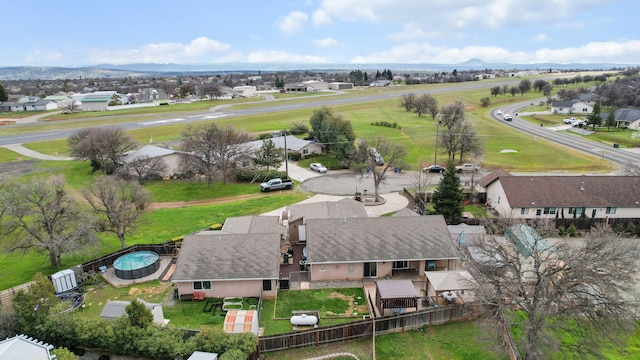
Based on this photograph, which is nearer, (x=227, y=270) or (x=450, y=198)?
(x=227, y=270)

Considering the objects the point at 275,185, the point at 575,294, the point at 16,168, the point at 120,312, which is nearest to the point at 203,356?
the point at 120,312

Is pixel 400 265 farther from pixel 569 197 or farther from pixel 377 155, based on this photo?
pixel 377 155

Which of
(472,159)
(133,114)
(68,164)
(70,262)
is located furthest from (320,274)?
(133,114)

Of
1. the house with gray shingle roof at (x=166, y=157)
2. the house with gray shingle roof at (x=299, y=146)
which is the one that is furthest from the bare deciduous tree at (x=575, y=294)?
the house with gray shingle roof at (x=299, y=146)

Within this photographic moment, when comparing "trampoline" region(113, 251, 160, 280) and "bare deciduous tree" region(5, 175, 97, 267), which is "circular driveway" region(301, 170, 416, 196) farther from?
"bare deciduous tree" region(5, 175, 97, 267)

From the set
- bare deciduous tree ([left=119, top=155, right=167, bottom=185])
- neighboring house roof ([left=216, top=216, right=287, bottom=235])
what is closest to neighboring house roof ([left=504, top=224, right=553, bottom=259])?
neighboring house roof ([left=216, top=216, right=287, bottom=235])

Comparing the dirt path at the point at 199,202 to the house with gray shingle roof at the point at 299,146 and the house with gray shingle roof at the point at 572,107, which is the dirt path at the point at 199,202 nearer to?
the house with gray shingle roof at the point at 299,146
